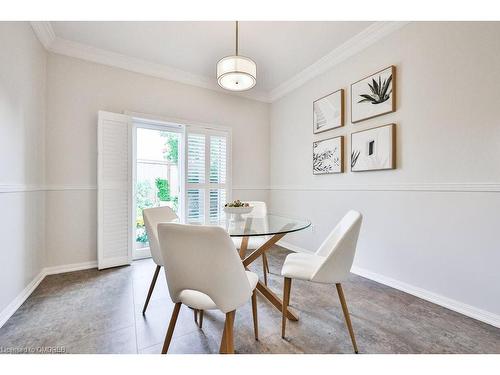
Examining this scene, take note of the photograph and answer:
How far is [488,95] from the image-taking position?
5.72 ft

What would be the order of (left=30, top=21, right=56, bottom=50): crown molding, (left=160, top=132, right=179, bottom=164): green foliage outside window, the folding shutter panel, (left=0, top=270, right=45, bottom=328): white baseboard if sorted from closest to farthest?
1. (left=0, top=270, right=45, bottom=328): white baseboard
2. (left=30, top=21, right=56, bottom=50): crown molding
3. the folding shutter panel
4. (left=160, top=132, right=179, bottom=164): green foliage outside window

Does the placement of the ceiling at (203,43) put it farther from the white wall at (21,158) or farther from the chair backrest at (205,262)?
the chair backrest at (205,262)

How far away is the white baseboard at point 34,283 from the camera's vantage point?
172 centimetres

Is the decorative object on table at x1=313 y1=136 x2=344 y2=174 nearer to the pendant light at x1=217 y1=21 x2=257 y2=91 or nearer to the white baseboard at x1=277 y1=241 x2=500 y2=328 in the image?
the white baseboard at x1=277 y1=241 x2=500 y2=328

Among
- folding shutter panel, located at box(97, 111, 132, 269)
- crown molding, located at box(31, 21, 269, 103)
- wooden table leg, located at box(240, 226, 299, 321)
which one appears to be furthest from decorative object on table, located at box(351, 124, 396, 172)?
folding shutter panel, located at box(97, 111, 132, 269)

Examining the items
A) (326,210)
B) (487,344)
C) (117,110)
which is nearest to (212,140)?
(117,110)

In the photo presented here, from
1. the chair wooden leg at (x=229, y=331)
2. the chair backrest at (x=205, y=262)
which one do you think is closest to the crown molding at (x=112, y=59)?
the chair backrest at (x=205, y=262)

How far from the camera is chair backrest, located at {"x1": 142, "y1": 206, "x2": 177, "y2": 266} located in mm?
1748

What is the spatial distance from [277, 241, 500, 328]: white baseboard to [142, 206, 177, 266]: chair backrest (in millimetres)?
2265

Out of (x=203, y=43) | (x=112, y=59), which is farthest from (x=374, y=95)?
(x=112, y=59)

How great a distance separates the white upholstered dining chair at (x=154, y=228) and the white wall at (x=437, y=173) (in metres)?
2.15

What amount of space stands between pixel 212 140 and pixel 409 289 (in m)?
3.18
